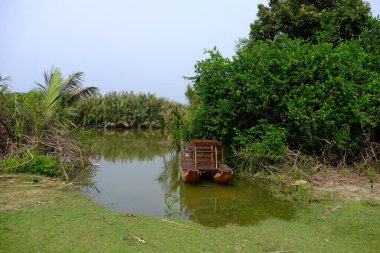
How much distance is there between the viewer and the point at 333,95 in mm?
8633

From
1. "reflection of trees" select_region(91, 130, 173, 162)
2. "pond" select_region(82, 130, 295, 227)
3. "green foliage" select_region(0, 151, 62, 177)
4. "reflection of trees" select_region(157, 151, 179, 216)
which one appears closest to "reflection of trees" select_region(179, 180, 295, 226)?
"pond" select_region(82, 130, 295, 227)

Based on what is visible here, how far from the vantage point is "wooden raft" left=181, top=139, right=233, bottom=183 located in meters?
8.28

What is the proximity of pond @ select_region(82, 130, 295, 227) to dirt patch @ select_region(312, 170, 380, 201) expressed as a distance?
1.19m

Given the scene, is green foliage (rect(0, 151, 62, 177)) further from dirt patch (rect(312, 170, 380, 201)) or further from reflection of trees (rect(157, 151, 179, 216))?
dirt patch (rect(312, 170, 380, 201))

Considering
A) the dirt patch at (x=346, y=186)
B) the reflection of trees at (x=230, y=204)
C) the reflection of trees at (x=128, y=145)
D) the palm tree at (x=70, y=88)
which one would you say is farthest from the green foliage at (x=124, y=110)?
the dirt patch at (x=346, y=186)

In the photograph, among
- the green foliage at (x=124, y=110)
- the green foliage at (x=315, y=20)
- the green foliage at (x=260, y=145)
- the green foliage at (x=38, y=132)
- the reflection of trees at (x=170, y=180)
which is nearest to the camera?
the reflection of trees at (x=170, y=180)

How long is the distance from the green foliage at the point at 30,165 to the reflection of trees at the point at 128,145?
3370 millimetres

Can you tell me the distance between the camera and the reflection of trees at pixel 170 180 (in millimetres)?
6920

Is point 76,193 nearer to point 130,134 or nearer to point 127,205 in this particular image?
point 127,205

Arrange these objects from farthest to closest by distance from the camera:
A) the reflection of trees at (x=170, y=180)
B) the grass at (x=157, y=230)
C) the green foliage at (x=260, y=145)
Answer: the green foliage at (x=260, y=145) → the reflection of trees at (x=170, y=180) → the grass at (x=157, y=230)

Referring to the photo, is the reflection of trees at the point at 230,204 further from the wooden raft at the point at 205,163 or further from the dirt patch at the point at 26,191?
the dirt patch at the point at 26,191

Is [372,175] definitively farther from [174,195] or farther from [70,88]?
[70,88]

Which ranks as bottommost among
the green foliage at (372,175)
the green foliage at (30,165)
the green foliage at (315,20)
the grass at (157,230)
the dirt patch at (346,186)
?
the grass at (157,230)

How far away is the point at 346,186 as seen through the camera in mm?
7684
